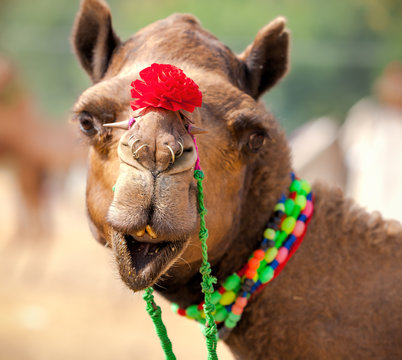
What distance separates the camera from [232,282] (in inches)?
100

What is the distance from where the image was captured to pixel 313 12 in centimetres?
2169

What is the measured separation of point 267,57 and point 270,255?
100cm

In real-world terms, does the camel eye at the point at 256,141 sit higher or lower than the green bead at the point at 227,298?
higher

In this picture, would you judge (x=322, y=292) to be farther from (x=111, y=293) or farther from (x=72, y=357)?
(x=111, y=293)

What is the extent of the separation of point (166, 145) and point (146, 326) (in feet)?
23.8

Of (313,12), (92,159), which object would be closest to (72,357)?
(92,159)

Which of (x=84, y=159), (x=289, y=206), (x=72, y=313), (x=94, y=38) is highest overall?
(x=84, y=159)

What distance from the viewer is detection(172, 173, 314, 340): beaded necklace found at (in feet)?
8.24

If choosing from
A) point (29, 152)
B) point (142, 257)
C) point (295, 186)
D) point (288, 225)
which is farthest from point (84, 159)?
point (142, 257)

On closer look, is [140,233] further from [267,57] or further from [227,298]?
[267,57]

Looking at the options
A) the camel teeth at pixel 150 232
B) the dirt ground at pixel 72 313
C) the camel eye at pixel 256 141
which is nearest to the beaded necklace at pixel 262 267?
the camel eye at pixel 256 141

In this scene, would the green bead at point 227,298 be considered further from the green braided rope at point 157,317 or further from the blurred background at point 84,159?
the blurred background at point 84,159

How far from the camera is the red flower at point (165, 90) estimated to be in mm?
2039

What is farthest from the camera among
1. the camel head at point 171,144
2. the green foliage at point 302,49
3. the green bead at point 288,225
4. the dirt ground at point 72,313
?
the green foliage at point 302,49
